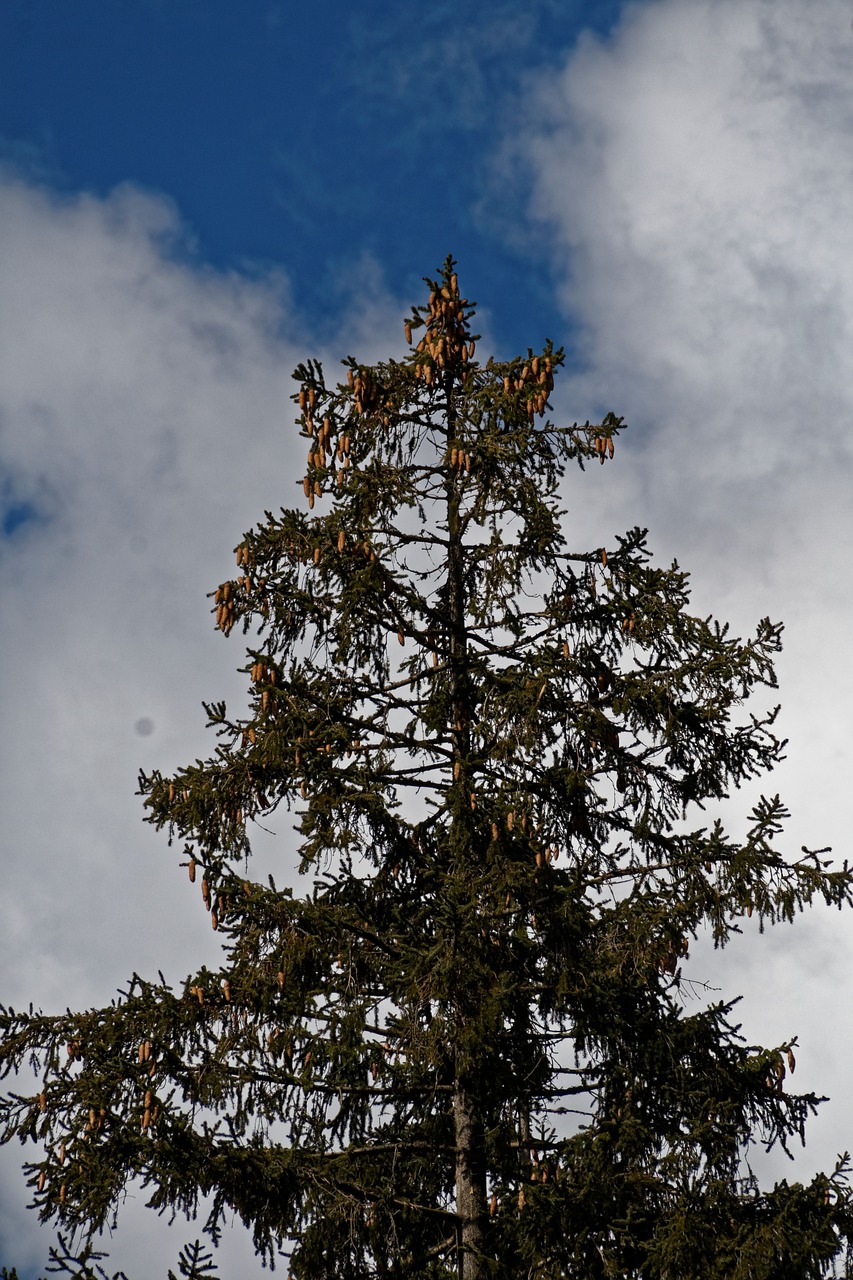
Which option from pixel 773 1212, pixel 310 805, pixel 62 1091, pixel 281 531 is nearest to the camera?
pixel 773 1212

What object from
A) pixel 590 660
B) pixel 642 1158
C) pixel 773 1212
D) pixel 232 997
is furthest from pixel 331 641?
pixel 773 1212

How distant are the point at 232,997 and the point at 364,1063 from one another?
46.2 inches

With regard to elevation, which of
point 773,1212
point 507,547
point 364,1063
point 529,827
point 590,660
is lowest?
point 773,1212

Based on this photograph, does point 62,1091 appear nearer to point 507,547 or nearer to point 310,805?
point 310,805

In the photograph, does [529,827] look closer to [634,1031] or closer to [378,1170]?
[634,1031]

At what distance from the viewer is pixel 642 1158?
9836mm

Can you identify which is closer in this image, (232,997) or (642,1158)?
(642,1158)

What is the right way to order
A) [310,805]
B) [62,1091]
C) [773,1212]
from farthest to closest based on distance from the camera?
[310,805], [62,1091], [773,1212]

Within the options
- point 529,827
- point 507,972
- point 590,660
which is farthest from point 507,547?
point 507,972

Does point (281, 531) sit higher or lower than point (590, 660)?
higher

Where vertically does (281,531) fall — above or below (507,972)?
above

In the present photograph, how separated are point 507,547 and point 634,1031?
14.6 feet

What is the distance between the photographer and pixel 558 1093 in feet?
35.3

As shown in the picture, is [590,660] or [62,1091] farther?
[590,660]
